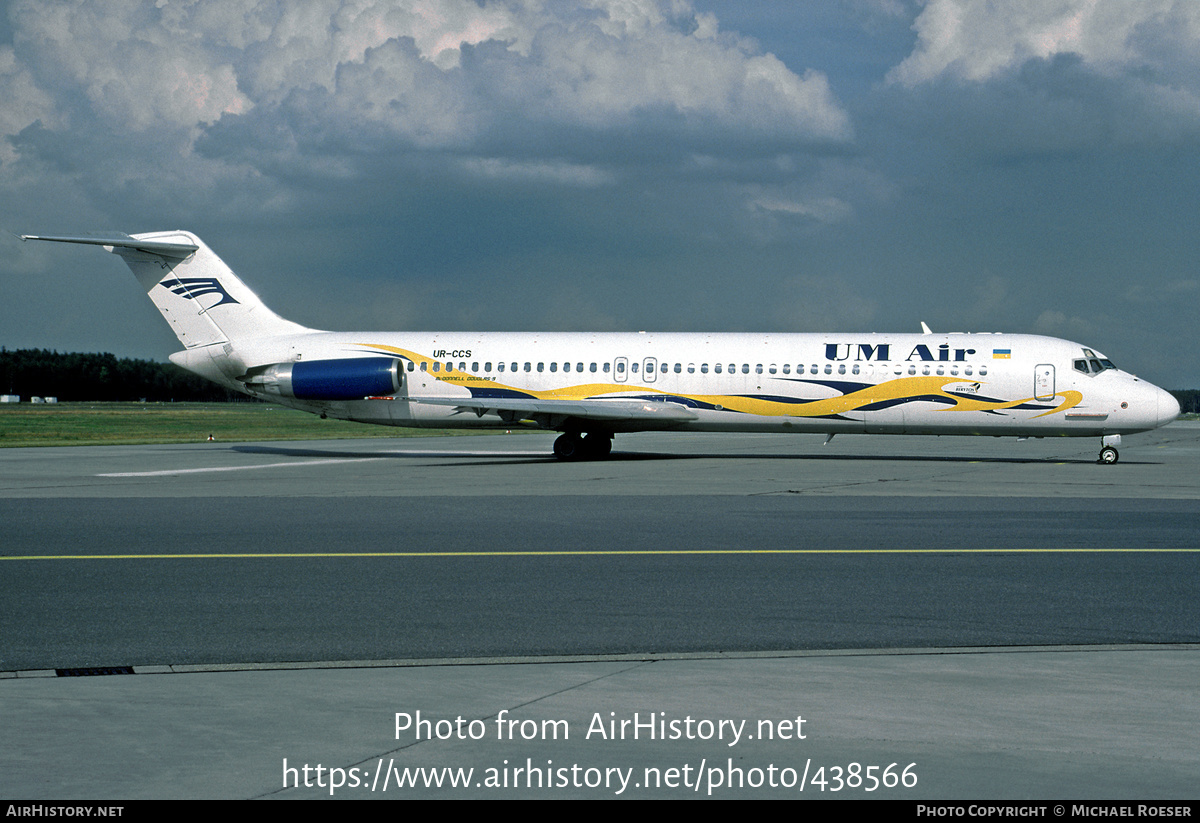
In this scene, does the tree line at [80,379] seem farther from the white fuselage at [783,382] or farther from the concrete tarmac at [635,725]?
the concrete tarmac at [635,725]

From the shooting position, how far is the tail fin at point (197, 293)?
1506 inches

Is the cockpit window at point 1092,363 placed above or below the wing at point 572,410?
above

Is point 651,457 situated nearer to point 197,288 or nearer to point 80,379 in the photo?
point 197,288

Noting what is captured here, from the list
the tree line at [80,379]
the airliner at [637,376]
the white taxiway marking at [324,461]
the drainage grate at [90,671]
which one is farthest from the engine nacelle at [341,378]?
the tree line at [80,379]

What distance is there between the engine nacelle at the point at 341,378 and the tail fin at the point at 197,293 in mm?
2446

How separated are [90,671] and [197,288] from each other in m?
32.5

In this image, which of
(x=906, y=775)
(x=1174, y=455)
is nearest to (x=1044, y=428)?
(x=1174, y=455)

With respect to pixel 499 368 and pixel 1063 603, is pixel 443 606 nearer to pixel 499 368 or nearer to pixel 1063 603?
pixel 1063 603

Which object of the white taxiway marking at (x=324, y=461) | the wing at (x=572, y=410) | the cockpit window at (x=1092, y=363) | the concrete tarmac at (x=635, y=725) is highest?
the cockpit window at (x=1092, y=363)

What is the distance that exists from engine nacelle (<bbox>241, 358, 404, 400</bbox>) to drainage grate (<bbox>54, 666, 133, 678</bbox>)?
28385 mm

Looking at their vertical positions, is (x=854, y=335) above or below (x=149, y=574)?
above

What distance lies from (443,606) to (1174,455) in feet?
122

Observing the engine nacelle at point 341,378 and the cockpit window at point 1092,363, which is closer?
the cockpit window at point 1092,363

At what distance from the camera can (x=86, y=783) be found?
523 cm
